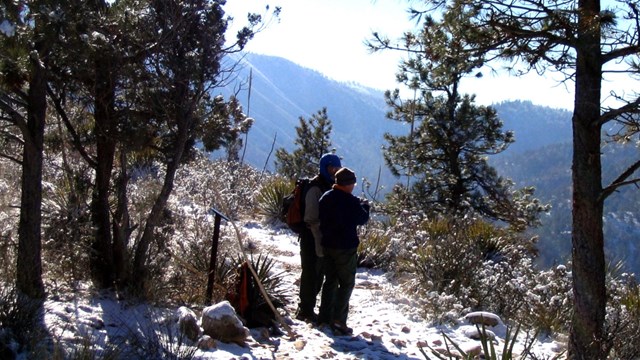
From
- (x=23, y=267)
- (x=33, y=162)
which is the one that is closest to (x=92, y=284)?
(x=23, y=267)

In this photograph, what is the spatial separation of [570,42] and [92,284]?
176 inches

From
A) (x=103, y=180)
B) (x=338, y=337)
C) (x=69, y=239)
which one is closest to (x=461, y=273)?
(x=338, y=337)

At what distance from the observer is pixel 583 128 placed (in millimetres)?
4863

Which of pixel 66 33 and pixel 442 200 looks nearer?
pixel 66 33

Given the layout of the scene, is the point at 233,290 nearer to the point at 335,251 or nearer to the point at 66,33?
the point at 335,251

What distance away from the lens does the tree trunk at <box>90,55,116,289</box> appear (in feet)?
18.1

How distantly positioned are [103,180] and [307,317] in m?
2.33

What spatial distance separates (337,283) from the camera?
6.17m

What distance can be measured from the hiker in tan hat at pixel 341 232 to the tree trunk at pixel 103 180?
6.33 feet

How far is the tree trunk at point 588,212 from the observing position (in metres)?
4.82

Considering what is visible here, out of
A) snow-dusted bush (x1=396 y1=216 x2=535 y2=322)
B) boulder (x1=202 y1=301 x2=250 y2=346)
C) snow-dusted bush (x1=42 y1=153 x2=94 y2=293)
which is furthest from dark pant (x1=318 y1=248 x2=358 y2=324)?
snow-dusted bush (x1=42 y1=153 x2=94 y2=293)

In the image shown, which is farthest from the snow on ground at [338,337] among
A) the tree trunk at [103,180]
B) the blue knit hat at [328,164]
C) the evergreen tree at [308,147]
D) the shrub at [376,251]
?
the evergreen tree at [308,147]

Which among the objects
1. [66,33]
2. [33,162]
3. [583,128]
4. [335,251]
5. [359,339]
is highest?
[66,33]

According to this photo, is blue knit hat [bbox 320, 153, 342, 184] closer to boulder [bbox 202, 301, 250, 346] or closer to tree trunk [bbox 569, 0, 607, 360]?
boulder [bbox 202, 301, 250, 346]
